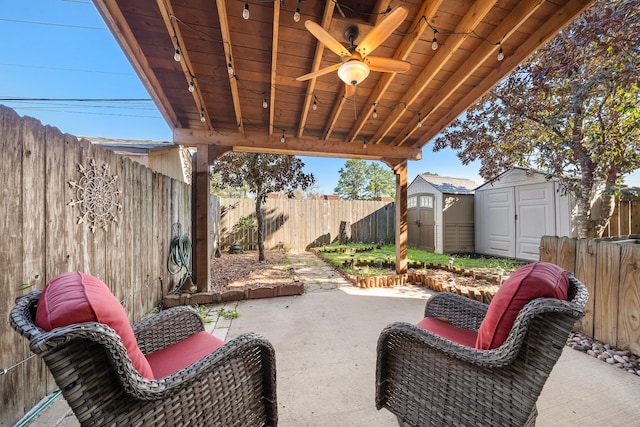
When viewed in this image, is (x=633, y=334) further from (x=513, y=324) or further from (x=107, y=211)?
(x=107, y=211)

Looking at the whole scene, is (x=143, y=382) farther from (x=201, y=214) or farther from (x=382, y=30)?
(x=201, y=214)

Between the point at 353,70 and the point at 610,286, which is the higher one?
the point at 353,70

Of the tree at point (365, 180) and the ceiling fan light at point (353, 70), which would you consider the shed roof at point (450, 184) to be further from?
the tree at point (365, 180)

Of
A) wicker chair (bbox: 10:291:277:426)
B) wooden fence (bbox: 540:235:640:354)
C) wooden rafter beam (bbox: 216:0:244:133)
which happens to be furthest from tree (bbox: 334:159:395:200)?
wicker chair (bbox: 10:291:277:426)

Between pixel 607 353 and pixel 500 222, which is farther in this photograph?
pixel 500 222

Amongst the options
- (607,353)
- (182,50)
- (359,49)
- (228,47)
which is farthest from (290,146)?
(607,353)

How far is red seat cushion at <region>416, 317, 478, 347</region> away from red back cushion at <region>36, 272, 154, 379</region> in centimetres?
156

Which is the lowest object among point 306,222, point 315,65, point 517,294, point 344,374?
point 344,374

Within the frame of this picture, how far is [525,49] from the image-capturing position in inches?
101

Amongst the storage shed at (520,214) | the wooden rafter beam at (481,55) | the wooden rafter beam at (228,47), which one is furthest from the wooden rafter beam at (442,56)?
A: the storage shed at (520,214)

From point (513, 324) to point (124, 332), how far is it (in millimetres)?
1520

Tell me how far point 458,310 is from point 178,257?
3.59 meters

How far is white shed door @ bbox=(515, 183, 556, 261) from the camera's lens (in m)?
6.05

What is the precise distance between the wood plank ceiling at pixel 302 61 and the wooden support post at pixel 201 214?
0.17 metres
